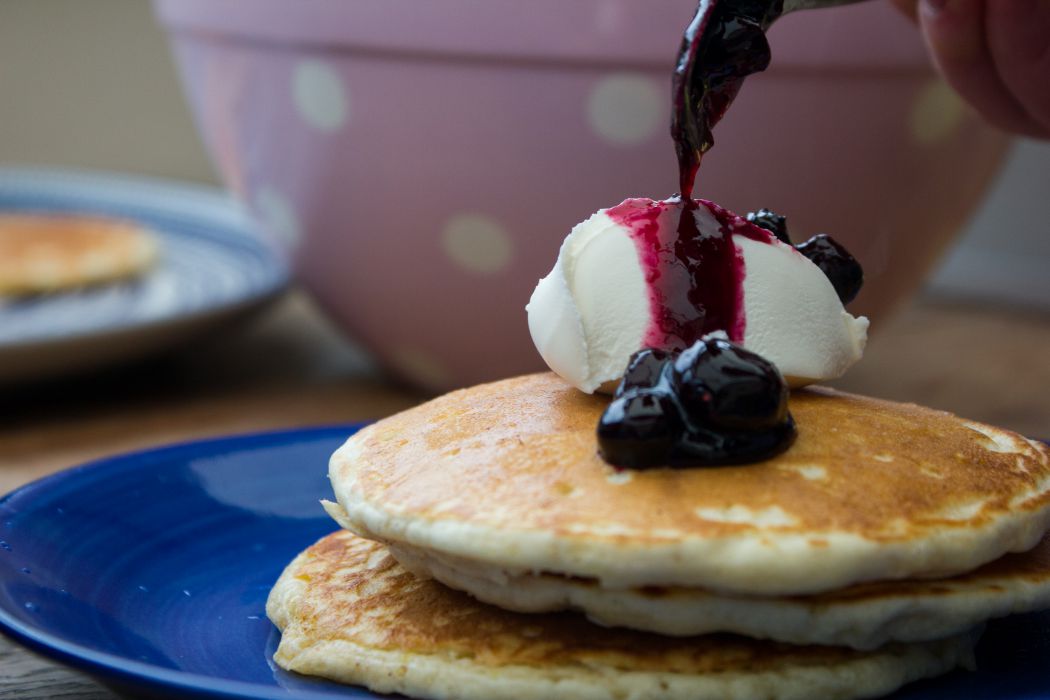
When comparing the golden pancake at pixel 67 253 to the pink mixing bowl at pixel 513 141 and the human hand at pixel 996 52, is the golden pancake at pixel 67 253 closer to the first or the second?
the pink mixing bowl at pixel 513 141

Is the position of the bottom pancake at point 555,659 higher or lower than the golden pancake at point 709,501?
lower

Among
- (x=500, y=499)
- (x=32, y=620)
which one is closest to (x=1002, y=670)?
(x=500, y=499)

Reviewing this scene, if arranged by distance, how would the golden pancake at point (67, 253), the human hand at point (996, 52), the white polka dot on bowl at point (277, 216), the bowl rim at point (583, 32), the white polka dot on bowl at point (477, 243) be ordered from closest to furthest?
1. the human hand at point (996, 52)
2. the bowl rim at point (583, 32)
3. the white polka dot on bowl at point (477, 243)
4. the white polka dot on bowl at point (277, 216)
5. the golden pancake at point (67, 253)

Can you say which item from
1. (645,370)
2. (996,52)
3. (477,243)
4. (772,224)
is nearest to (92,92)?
(477,243)

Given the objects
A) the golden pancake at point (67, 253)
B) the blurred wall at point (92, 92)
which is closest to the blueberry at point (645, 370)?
the golden pancake at point (67, 253)

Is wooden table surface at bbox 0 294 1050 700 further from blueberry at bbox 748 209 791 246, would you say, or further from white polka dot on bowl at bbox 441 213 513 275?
blueberry at bbox 748 209 791 246

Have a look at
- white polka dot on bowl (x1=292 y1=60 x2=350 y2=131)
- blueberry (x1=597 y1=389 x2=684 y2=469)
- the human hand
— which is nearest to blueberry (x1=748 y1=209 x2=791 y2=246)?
blueberry (x1=597 y1=389 x2=684 y2=469)

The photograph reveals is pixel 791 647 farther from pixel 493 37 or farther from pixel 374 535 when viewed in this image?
pixel 493 37
